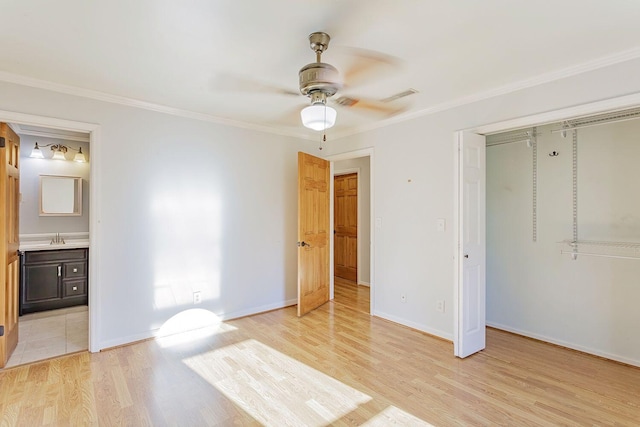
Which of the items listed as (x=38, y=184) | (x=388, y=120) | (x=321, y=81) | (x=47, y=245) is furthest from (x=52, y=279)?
(x=388, y=120)

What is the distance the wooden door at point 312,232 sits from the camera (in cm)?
406

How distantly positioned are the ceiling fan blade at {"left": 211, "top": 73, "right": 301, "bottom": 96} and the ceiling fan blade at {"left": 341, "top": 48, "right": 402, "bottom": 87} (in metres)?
0.61

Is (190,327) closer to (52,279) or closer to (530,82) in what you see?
(52,279)

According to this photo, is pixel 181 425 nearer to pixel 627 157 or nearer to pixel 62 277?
pixel 62 277

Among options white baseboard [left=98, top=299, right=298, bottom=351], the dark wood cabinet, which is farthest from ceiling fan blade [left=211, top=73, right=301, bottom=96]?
the dark wood cabinet

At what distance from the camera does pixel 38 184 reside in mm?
4469

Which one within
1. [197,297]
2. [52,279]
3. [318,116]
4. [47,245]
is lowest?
[197,297]

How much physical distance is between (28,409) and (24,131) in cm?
336

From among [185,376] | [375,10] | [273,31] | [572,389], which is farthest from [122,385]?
[572,389]

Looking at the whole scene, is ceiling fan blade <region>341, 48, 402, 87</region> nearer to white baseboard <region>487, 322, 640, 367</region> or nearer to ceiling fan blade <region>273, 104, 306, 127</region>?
ceiling fan blade <region>273, 104, 306, 127</region>

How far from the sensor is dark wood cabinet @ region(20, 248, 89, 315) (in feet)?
13.4

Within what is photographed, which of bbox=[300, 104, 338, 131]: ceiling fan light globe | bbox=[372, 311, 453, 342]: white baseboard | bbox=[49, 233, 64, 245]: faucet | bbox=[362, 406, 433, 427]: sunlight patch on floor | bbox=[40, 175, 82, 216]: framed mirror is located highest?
bbox=[300, 104, 338, 131]: ceiling fan light globe

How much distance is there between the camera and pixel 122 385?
96.9 inches

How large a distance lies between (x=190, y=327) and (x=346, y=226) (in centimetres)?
349
